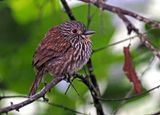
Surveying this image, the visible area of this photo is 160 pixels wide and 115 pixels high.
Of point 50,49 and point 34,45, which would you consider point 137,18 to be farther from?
point 34,45

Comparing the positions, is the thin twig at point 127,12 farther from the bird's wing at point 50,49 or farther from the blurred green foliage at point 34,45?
the blurred green foliage at point 34,45

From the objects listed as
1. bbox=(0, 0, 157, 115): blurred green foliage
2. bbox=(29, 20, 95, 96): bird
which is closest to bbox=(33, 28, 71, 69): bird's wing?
bbox=(29, 20, 95, 96): bird

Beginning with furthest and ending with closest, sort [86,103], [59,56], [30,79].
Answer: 1. [30,79]
2. [86,103]
3. [59,56]

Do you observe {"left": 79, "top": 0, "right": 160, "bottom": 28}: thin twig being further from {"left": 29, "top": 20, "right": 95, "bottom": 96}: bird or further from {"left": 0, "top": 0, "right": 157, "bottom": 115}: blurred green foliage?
{"left": 0, "top": 0, "right": 157, "bottom": 115}: blurred green foliage

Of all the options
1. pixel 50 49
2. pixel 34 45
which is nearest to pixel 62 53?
pixel 50 49

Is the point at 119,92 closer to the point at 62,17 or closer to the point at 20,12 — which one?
the point at 62,17

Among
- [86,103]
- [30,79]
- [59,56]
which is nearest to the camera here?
[59,56]

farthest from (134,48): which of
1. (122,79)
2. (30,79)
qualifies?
(30,79)
